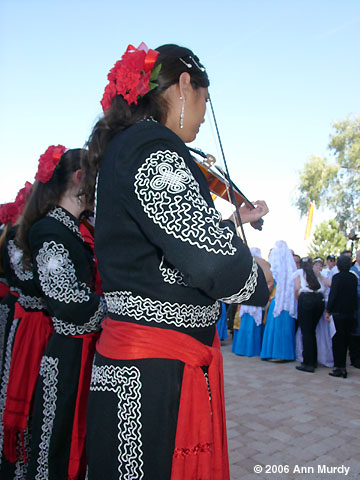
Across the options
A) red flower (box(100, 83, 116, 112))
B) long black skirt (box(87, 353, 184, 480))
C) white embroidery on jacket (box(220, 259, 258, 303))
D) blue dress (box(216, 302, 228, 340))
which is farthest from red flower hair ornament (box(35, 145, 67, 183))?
blue dress (box(216, 302, 228, 340))

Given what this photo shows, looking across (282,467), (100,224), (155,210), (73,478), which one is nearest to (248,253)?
(155,210)

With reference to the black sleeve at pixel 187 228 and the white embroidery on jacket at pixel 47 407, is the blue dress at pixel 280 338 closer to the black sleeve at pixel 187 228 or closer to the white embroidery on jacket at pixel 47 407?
the white embroidery on jacket at pixel 47 407

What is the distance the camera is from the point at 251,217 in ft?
5.51

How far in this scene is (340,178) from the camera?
24.4 m

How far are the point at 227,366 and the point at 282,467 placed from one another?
370 cm

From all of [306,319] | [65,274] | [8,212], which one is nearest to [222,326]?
[306,319]

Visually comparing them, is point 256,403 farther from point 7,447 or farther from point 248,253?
point 248,253

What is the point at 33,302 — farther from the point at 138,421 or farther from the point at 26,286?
the point at 138,421

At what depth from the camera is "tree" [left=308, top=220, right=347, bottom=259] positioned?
106 feet

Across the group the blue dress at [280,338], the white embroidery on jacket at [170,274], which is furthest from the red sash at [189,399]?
the blue dress at [280,338]

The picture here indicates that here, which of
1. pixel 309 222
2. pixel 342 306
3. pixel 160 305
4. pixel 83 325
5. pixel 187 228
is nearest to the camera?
pixel 187 228

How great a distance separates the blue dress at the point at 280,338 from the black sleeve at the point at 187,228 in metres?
6.45

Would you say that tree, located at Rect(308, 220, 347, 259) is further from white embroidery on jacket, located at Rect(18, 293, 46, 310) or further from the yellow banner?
white embroidery on jacket, located at Rect(18, 293, 46, 310)

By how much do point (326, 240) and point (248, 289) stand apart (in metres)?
34.4
